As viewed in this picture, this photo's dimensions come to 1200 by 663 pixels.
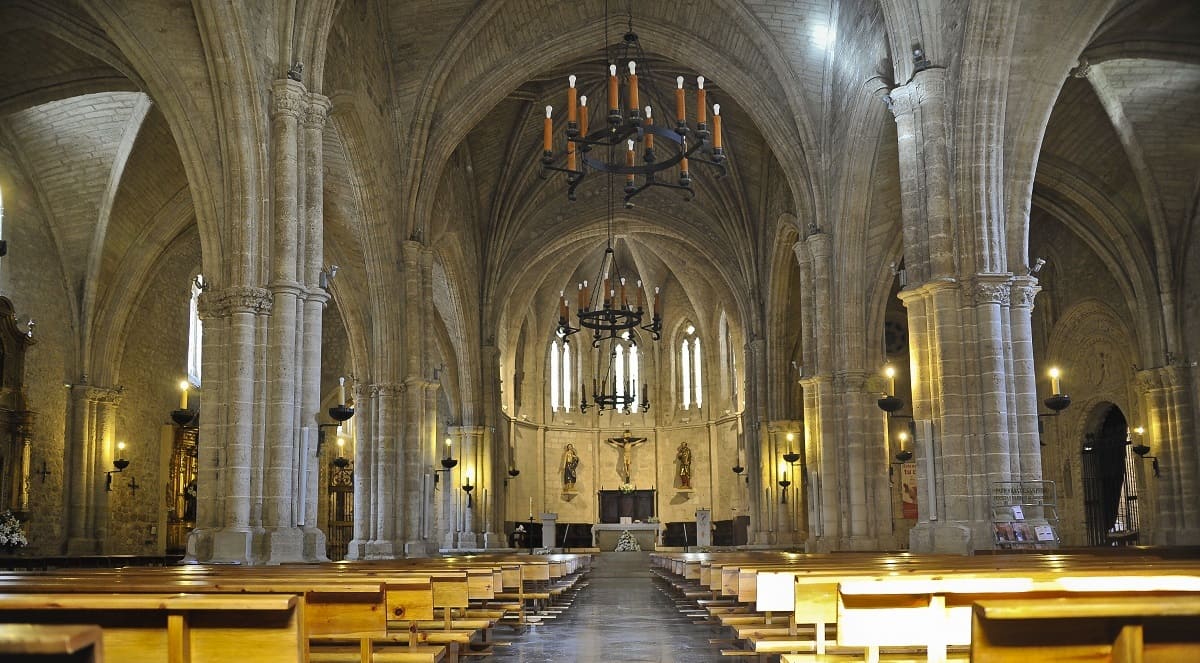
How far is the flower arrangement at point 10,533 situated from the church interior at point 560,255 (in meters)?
0.17

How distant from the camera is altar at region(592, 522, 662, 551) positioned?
118 ft

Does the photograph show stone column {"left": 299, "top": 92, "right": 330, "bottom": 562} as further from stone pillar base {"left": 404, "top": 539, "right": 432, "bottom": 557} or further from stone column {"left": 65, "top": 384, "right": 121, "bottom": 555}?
stone column {"left": 65, "top": 384, "right": 121, "bottom": 555}

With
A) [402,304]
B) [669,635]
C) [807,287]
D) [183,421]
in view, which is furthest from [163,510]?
[669,635]

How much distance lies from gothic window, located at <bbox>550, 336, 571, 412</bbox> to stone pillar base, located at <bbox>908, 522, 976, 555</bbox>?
29500 millimetres

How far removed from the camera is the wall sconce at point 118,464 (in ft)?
72.4

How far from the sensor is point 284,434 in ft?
46.8

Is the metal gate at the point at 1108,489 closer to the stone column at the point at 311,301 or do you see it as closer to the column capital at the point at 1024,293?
the column capital at the point at 1024,293

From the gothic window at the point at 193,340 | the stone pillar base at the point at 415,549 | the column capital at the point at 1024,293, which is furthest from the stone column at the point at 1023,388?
the gothic window at the point at 193,340

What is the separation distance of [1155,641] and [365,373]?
2387 cm

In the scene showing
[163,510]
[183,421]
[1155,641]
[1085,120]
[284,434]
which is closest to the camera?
[1155,641]

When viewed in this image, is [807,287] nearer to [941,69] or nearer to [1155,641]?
[941,69]

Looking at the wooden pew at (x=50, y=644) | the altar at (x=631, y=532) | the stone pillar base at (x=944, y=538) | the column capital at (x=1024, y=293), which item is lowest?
the altar at (x=631, y=532)

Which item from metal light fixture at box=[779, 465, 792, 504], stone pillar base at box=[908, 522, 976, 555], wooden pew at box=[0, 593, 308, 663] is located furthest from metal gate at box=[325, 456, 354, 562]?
wooden pew at box=[0, 593, 308, 663]

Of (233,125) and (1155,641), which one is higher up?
(233,125)
